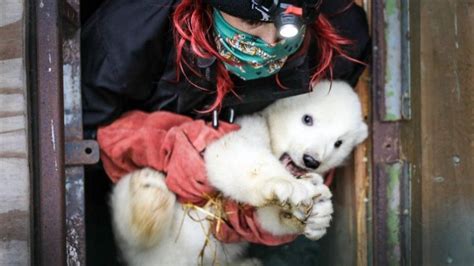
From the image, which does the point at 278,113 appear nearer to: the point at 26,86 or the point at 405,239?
the point at 405,239

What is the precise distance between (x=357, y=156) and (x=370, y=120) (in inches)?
3.8

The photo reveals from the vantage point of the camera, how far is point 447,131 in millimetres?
1516

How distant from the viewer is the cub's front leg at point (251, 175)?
139 centimetres

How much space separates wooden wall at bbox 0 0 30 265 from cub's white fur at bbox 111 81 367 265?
0.81 ft

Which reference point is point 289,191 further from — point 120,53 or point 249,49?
→ point 120,53

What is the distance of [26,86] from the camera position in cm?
138

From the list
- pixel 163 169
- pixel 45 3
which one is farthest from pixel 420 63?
pixel 45 3

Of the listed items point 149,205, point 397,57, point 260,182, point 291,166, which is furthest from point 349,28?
point 149,205

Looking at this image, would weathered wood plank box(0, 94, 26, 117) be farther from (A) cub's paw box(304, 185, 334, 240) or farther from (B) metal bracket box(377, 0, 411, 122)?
(B) metal bracket box(377, 0, 411, 122)

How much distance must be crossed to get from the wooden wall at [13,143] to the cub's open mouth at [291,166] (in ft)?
1.78

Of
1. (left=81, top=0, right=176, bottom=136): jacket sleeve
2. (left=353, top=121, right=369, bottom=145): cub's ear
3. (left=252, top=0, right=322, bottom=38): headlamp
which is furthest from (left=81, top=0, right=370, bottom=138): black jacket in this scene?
(left=252, top=0, right=322, bottom=38): headlamp

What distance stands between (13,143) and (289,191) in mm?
523

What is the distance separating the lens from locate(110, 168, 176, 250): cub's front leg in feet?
4.98

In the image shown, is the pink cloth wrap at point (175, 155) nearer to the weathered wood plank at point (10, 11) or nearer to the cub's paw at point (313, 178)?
the cub's paw at point (313, 178)
